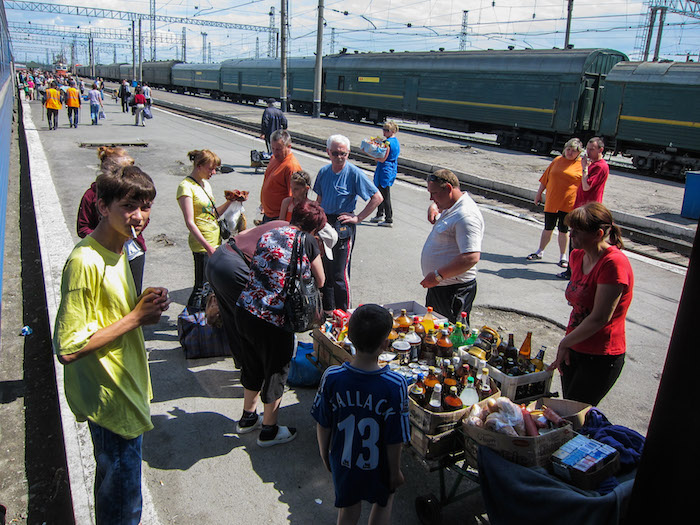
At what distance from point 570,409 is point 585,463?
576 millimetres

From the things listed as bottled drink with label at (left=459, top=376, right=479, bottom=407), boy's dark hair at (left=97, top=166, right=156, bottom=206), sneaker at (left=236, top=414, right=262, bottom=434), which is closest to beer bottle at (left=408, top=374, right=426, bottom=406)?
bottled drink with label at (left=459, top=376, right=479, bottom=407)

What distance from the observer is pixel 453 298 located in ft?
14.6

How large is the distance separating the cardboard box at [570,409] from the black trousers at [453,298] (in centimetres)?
134

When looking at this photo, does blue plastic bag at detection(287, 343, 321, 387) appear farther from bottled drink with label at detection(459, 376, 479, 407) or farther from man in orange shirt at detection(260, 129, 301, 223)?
man in orange shirt at detection(260, 129, 301, 223)

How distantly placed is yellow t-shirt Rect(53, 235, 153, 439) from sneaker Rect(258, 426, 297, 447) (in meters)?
1.29

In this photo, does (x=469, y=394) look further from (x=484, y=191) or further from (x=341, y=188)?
(x=484, y=191)

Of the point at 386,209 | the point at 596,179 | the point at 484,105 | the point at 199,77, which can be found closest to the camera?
the point at 596,179

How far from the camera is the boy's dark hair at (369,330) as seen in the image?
2379mm

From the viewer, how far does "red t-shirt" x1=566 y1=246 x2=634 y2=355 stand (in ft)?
10.3

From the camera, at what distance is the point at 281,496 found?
3.20 m

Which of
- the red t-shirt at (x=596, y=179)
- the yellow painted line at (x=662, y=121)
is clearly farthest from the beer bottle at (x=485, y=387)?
the yellow painted line at (x=662, y=121)

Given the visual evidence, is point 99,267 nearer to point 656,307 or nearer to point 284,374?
point 284,374

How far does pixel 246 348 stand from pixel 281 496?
93cm

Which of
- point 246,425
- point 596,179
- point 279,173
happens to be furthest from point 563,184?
point 246,425
